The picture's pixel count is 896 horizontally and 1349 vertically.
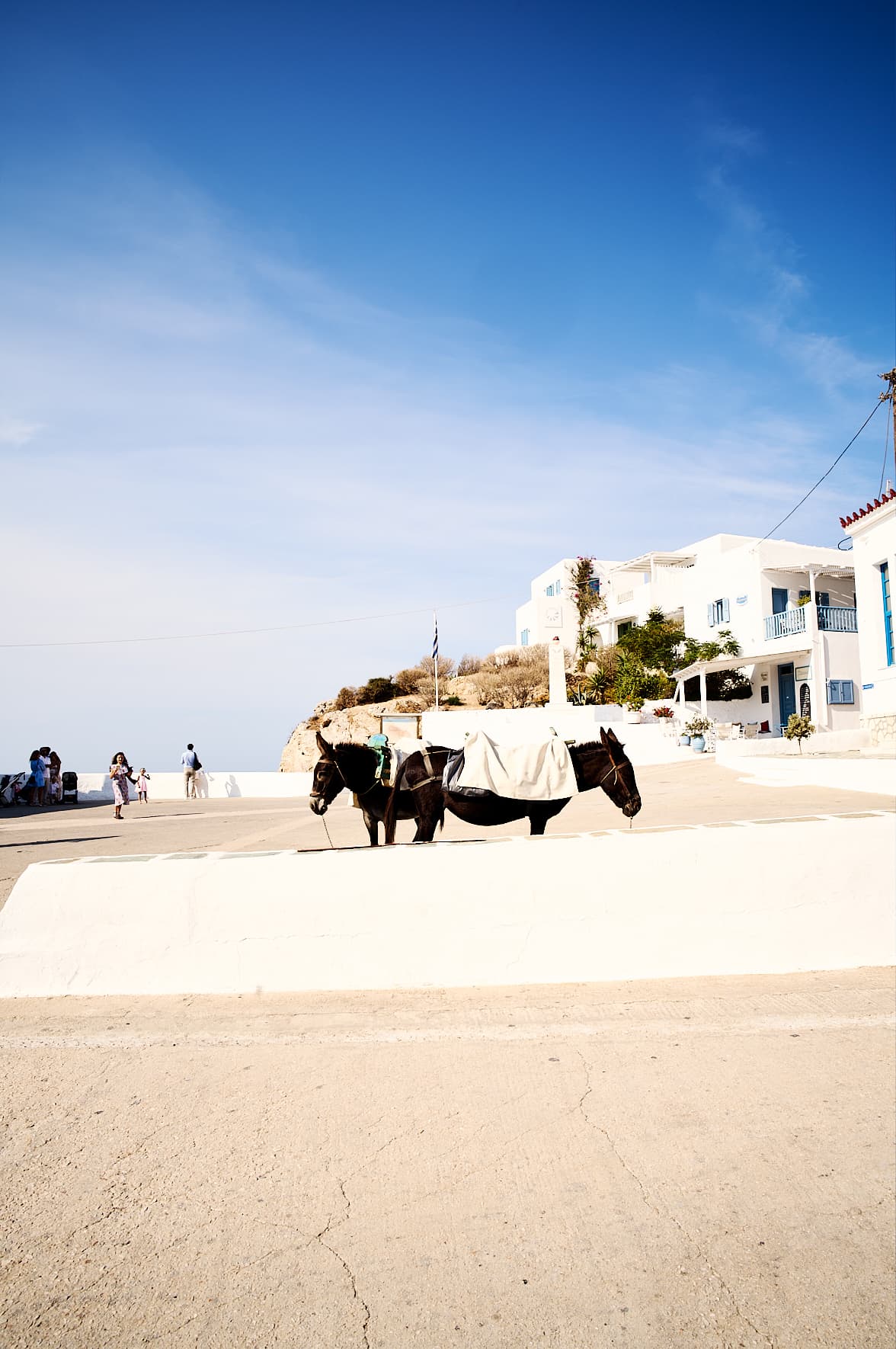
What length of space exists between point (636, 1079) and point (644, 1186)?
0.81 meters

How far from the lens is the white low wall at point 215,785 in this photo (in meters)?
29.7

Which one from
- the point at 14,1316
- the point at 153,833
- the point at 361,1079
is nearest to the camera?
the point at 14,1316

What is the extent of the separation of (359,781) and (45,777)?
24.8m

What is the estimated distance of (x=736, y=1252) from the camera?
9.44 feet

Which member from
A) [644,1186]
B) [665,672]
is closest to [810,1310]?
[644,1186]

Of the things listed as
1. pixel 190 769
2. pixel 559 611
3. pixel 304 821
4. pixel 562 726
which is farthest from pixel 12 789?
pixel 559 611

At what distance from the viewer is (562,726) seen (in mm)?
34719

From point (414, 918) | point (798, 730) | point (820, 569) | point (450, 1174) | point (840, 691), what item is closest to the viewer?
point (450, 1174)

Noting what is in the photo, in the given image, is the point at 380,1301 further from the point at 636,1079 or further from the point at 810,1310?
the point at 636,1079

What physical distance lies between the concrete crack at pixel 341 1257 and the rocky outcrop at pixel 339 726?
4320 cm

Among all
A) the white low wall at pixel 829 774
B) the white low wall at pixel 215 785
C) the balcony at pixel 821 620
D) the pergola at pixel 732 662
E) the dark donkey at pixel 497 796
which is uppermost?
the balcony at pixel 821 620

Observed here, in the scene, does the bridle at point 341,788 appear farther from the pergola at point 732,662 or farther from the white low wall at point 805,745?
the pergola at point 732,662

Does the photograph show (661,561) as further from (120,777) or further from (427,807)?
(427,807)

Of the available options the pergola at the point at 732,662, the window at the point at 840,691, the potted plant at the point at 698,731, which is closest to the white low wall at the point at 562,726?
the potted plant at the point at 698,731
